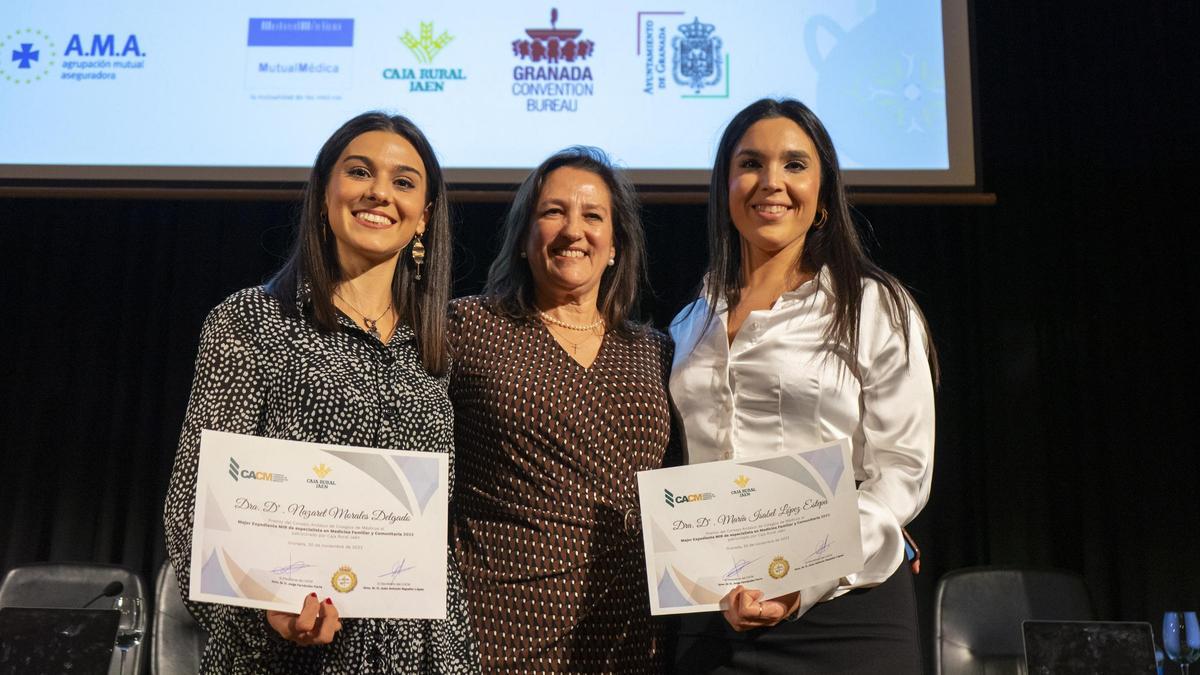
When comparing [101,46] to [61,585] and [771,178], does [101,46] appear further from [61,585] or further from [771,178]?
[771,178]

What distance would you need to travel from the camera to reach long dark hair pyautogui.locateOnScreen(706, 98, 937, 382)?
1830 mm

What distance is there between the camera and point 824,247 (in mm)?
2002

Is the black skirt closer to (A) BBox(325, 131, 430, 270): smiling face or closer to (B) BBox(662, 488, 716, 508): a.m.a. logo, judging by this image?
(B) BBox(662, 488, 716, 508): a.m.a. logo

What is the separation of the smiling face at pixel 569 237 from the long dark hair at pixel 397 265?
7.8 inches

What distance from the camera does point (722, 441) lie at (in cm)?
186

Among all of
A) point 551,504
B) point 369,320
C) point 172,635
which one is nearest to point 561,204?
point 369,320

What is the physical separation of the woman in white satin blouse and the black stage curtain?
2011 mm

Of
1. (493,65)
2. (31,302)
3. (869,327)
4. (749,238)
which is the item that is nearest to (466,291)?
(493,65)

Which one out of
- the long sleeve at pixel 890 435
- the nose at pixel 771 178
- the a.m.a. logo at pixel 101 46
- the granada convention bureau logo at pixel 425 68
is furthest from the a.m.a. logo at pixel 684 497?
the a.m.a. logo at pixel 101 46

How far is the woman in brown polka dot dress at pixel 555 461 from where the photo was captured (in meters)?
1.80

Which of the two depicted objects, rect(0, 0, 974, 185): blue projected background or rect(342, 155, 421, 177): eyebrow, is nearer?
rect(342, 155, 421, 177): eyebrow

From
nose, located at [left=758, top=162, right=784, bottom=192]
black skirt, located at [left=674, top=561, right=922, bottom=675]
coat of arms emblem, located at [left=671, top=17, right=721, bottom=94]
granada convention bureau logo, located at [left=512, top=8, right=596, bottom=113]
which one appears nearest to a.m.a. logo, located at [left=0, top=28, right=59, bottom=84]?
granada convention bureau logo, located at [left=512, top=8, right=596, bottom=113]
